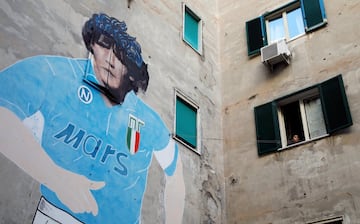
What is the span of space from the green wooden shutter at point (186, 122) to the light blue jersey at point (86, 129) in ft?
3.55

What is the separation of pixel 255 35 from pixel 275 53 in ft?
4.53

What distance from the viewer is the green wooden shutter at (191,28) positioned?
1309cm

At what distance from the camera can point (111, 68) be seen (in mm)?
10000

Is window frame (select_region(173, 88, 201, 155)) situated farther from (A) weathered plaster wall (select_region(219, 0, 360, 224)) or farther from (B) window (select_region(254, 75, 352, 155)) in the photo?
(B) window (select_region(254, 75, 352, 155))

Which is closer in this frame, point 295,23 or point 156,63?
point 156,63

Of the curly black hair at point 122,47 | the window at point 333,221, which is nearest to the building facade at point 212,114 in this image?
the window at point 333,221

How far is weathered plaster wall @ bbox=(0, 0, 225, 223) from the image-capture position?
7.93 metres

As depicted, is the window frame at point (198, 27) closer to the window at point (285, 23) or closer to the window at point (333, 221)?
the window at point (285, 23)

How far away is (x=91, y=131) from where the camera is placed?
9.03 metres

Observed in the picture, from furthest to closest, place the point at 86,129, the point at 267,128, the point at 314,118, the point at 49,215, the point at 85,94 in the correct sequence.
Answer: the point at 267,128 < the point at 314,118 < the point at 85,94 < the point at 86,129 < the point at 49,215

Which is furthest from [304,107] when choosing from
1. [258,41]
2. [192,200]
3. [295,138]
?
[192,200]

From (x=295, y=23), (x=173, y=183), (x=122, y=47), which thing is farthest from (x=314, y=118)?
(x=122, y=47)

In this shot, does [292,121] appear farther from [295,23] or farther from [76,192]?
[76,192]

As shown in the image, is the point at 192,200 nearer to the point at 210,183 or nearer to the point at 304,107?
the point at 210,183
